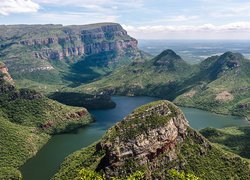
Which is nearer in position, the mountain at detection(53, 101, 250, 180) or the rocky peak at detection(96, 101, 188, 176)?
the rocky peak at detection(96, 101, 188, 176)

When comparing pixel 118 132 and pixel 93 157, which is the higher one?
pixel 118 132

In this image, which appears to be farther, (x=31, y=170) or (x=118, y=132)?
(x=31, y=170)

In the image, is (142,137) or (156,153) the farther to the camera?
(156,153)

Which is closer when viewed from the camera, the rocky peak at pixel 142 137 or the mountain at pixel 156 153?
the rocky peak at pixel 142 137

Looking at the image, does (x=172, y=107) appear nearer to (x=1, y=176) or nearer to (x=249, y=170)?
(x=249, y=170)

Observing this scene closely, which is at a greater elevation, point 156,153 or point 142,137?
point 142,137

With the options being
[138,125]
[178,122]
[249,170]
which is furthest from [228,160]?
[138,125]
